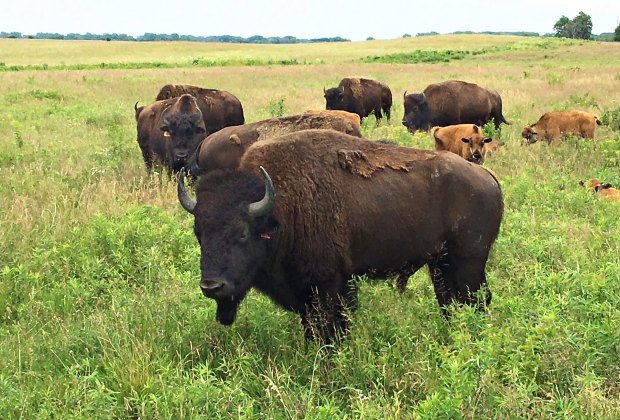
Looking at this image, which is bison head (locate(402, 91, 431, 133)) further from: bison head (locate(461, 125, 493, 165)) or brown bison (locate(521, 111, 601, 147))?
bison head (locate(461, 125, 493, 165))

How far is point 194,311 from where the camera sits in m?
5.28

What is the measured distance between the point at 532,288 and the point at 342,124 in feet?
13.9

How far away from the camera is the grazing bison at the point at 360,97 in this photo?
66.6 feet

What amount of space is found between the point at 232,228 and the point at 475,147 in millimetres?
8186

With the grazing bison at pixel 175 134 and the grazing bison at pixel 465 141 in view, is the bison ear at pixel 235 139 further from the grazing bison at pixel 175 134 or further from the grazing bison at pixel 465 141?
the grazing bison at pixel 465 141

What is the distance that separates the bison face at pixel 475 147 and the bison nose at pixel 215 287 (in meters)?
8.13

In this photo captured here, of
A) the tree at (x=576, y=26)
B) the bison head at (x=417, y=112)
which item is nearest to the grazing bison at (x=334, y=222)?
the bison head at (x=417, y=112)

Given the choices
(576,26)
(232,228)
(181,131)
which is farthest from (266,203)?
(576,26)

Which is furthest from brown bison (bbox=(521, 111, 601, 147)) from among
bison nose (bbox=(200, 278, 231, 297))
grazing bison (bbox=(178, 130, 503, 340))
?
bison nose (bbox=(200, 278, 231, 297))

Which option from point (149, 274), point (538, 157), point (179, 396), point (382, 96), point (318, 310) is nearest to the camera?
point (179, 396)

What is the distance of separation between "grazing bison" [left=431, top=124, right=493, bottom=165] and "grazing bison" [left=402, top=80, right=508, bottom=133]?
165 inches

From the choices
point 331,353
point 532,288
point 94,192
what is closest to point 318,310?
point 331,353

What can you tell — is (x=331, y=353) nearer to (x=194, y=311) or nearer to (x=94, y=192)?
(x=194, y=311)

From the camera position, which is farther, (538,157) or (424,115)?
(424,115)
